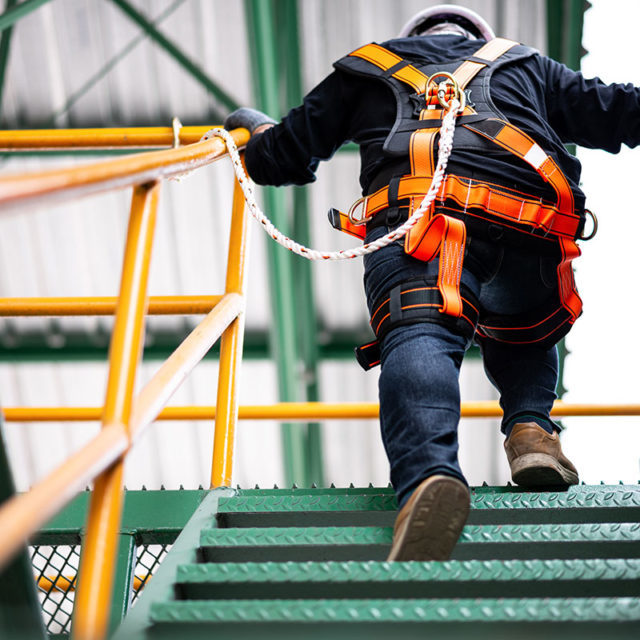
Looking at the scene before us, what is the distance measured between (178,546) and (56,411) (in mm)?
1658

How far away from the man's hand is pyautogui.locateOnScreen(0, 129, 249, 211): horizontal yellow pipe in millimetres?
639

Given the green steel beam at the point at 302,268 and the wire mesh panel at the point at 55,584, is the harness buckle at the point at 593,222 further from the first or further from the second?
the green steel beam at the point at 302,268

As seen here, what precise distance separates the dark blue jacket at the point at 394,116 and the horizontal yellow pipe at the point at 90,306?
451 mm

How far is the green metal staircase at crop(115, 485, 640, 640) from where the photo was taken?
139 cm

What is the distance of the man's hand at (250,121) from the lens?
276 cm

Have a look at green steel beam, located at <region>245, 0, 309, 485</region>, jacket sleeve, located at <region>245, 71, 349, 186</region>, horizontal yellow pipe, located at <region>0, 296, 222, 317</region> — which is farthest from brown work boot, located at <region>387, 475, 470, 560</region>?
green steel beam, located at <region>245, 0, 309, 485</region>

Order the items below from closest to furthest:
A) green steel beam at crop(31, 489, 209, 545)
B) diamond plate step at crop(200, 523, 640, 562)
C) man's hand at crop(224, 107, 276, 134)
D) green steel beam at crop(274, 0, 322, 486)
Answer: diamond plate step at crop(200, 523, 640, 562) → green steel beam at crop(31, 489, 209, 545) → man's hand at crop(224, 107, 276, 134) → green steel beam at crop(274, 0, 322, 486)

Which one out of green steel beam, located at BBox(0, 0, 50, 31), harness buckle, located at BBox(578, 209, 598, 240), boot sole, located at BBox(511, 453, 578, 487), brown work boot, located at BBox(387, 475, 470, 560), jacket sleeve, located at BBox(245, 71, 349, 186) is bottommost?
boot sole, located at BBox(511, 453, 578, 487)

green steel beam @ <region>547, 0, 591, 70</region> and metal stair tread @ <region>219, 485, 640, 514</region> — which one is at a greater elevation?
green steel beam @ <region>547, 0, 591, 70</region>

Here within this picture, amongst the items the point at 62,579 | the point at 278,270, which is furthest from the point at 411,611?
the point at 278,270

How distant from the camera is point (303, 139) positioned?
8.23ft

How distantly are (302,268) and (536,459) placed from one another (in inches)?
211

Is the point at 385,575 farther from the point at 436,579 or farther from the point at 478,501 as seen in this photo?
the point at 478,501

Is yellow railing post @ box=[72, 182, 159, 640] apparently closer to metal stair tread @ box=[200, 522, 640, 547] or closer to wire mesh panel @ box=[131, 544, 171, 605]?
metal stair tread @ box=[200, 522, 640, 547]
